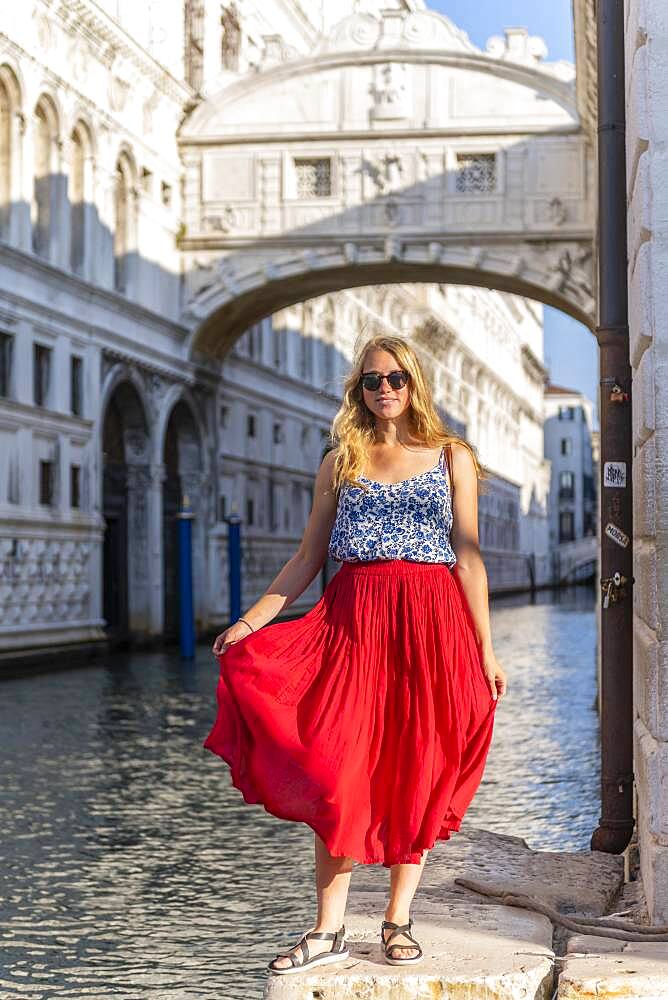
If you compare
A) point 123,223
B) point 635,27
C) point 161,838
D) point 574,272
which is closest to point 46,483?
point 123,223

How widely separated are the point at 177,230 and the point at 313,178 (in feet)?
6.98

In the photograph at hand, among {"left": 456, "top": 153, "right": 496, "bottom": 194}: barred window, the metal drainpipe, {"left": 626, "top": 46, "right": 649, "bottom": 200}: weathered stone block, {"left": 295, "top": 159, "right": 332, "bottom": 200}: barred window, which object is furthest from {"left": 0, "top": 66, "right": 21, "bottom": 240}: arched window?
{"left": 626, "top": 46, "right": 649, "bottom": 200}: weathered stone block

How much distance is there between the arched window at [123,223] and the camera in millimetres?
21109

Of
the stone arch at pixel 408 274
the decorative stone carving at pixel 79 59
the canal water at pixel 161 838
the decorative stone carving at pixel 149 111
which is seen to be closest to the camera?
the canal water at pixel 161 838

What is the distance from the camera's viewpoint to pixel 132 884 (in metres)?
5.62

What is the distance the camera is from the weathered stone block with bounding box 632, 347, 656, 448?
4.18 metres

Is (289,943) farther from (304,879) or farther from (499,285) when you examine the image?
(499,285)

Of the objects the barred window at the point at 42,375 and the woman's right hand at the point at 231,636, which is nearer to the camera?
the woman's right hand at the point at 231,636

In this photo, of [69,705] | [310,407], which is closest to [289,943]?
[69,705]

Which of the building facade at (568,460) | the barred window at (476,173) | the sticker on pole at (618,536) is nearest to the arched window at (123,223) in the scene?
the barred window at (476,173)

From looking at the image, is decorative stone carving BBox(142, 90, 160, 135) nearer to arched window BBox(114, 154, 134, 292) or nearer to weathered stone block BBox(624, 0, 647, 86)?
arched window BBox(114, 154, 134, 292)

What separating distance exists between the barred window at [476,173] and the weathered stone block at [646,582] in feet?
57.5

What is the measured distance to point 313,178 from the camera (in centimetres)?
2238

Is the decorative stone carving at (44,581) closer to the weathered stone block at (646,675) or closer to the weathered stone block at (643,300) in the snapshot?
the weathered stone block at (646,675)
